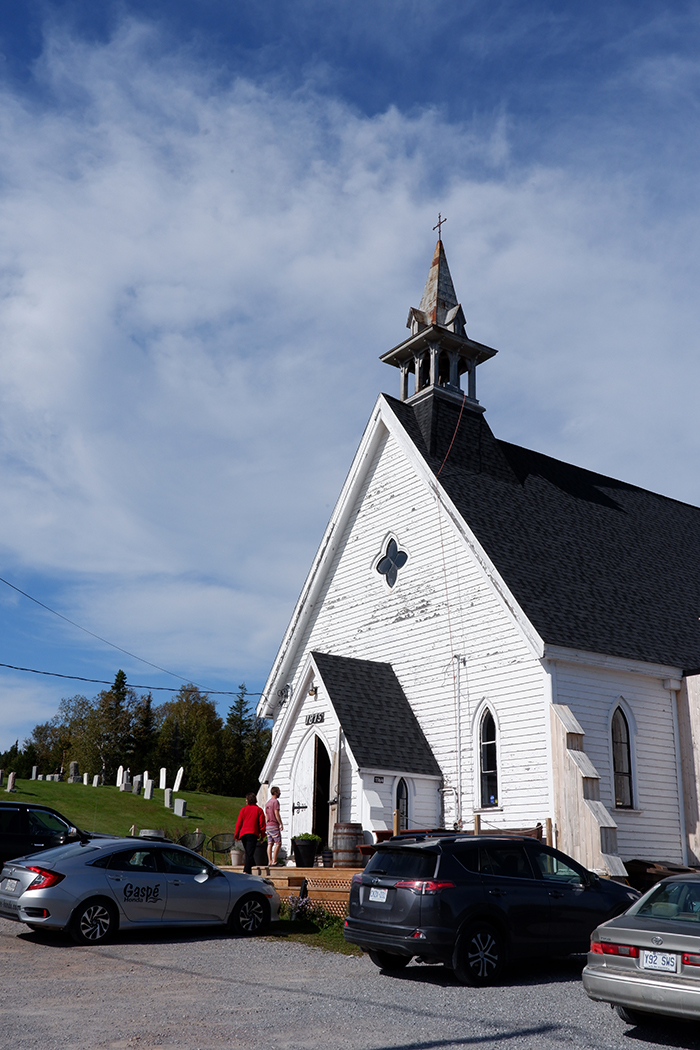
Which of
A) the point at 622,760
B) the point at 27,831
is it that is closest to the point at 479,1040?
the point at 27,831

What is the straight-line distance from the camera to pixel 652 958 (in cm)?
758

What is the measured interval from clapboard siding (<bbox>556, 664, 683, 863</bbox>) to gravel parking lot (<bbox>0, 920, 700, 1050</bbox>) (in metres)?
6.87

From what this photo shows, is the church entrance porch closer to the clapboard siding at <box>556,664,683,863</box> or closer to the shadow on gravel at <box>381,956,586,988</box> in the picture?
the clapboard siding at <box>556,664,683,863</box>

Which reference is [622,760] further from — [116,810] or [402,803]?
[116,810]

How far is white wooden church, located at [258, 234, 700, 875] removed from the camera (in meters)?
18.2

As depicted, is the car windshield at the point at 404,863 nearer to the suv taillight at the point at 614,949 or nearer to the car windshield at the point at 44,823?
the suv taillight at the point at 614,949

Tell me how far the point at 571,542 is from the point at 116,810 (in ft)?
91.6

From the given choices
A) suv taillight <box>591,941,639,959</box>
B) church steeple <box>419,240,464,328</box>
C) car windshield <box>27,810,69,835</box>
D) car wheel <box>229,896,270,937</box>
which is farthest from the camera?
church steeple <box>419,240,464,328</box>

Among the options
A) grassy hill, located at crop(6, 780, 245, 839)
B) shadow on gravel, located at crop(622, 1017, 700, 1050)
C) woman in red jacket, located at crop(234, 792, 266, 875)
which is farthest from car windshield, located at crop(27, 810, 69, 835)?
grassy hill, located at crop(6, 780, 245, 839)

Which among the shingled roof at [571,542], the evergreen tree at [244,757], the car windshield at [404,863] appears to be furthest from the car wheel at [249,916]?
the evergreen tree at [244,757]

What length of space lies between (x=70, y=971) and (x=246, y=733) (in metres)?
82.7

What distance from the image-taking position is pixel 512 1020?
8.09 metres

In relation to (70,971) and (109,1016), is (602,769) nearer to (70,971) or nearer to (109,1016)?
(70,971)

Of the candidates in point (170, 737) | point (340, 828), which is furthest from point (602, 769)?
point (170, 737)
